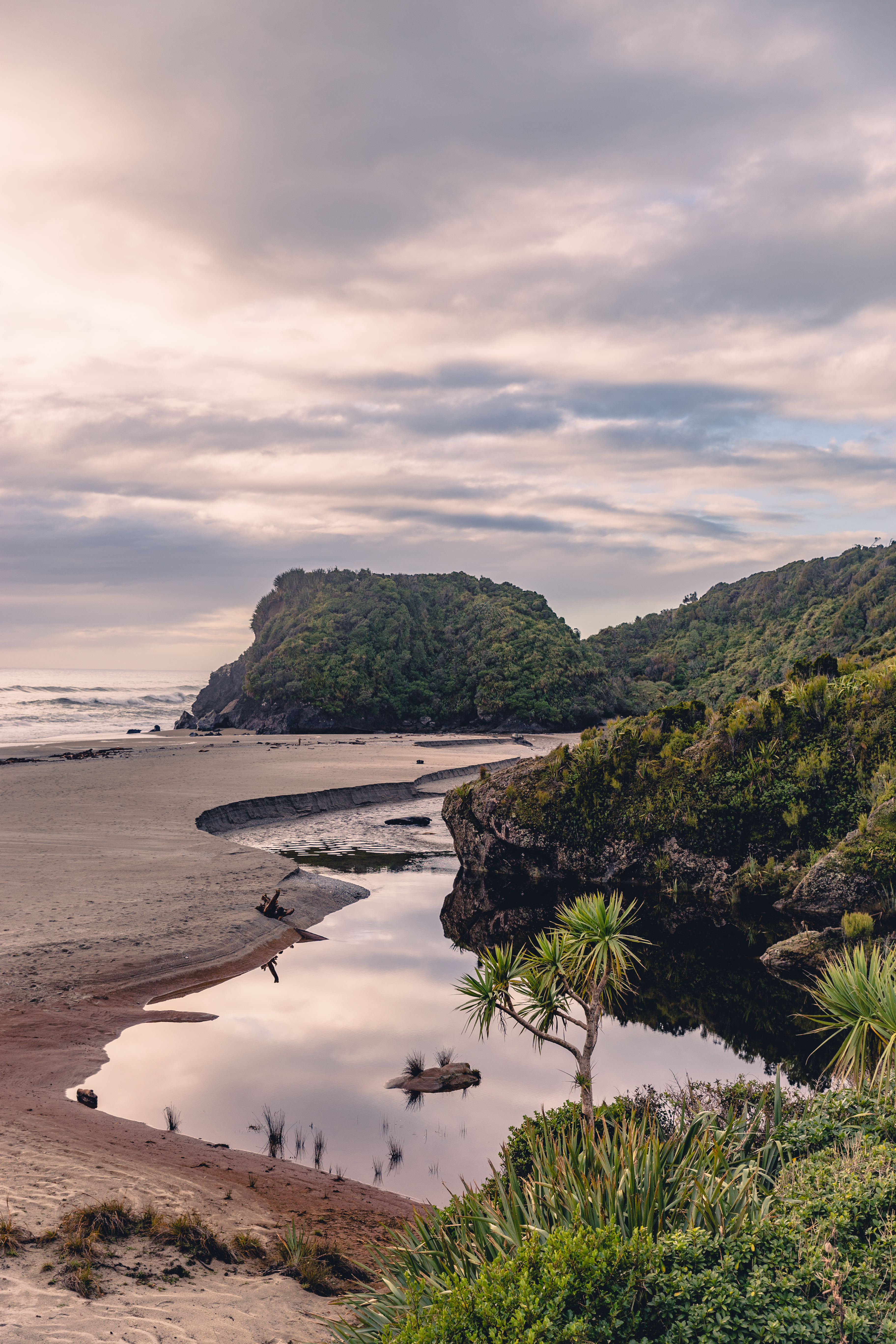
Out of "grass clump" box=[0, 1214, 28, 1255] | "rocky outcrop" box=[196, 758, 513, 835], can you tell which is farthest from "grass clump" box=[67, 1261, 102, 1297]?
"rocky outcrop" box=[196, 758, 513, 835]

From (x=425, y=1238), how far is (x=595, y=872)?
2363 cm

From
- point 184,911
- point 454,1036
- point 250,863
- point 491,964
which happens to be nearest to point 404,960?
point 454,1036

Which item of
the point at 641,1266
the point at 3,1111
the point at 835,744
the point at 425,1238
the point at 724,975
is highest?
the point at 835,744

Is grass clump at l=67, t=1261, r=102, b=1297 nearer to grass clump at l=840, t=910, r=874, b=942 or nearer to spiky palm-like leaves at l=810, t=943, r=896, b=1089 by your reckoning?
spiky palm-like leaves at l=810, t=943, r=896, b=1089

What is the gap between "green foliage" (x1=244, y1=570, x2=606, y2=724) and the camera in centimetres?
13725

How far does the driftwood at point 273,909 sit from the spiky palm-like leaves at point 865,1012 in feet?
59.0

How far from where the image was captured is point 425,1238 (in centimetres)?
654

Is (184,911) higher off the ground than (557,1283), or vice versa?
(557,1283)

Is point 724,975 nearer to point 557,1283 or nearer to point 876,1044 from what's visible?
point 876,1044

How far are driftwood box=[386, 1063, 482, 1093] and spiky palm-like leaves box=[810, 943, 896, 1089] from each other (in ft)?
23.4

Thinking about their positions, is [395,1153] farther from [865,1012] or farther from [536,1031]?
[865,1012]

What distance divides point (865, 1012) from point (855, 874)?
53.2 feet

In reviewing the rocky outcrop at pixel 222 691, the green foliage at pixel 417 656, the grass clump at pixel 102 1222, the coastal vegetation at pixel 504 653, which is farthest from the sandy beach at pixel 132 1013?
the rocky outcrop at pixel 222 691

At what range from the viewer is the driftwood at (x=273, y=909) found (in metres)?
24.2
